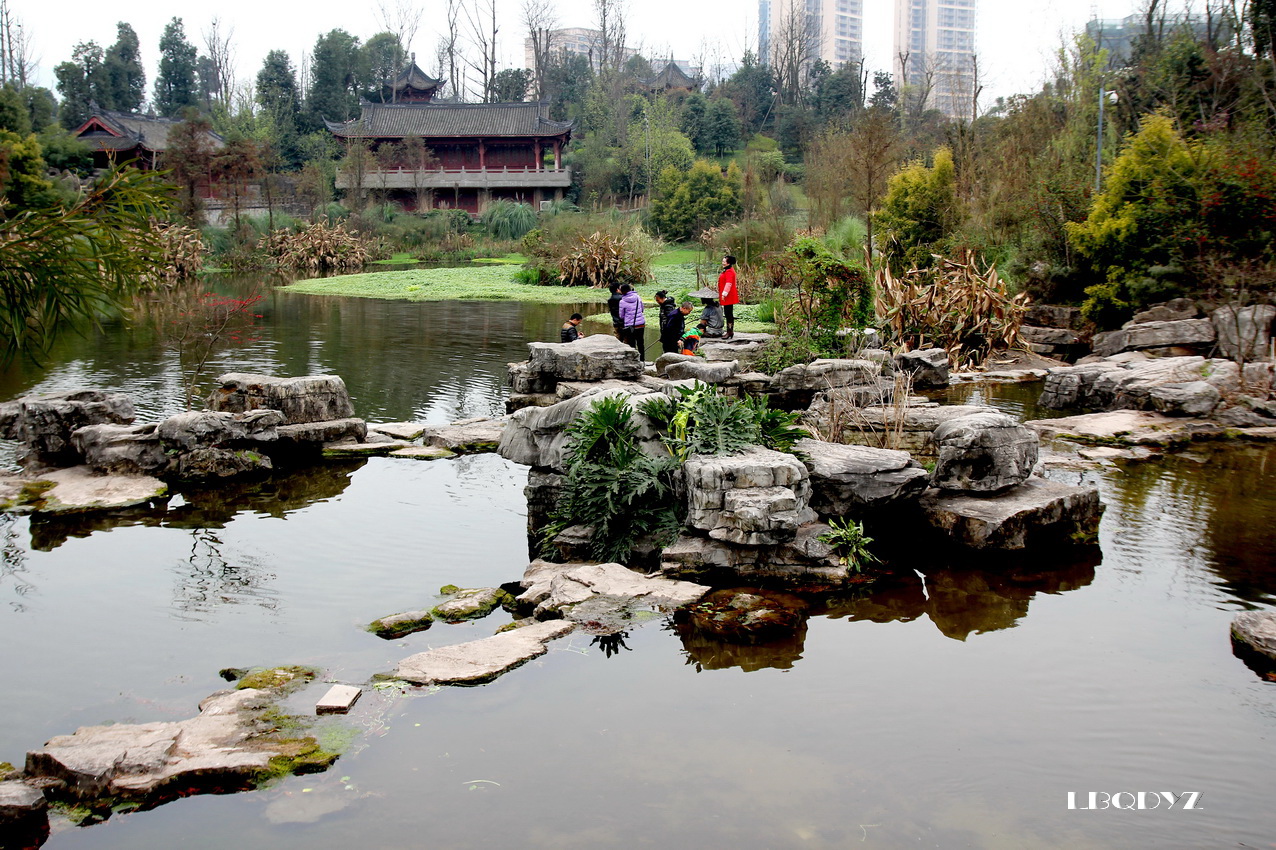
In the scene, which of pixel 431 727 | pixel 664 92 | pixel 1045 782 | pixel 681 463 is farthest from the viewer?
pixel 664 92

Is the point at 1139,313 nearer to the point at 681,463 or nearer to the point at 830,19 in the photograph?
the point at 681,463

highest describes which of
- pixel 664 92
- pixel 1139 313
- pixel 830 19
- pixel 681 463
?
pixel 830 19

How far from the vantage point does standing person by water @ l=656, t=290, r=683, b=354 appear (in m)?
12.1

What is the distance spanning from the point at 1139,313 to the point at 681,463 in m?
10.1

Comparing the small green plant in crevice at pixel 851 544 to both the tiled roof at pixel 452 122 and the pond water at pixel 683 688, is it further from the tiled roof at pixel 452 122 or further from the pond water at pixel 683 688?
the tiled roof at pixel 452 122

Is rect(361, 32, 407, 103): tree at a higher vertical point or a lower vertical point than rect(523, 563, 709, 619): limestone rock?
higher

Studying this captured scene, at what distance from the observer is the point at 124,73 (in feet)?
154

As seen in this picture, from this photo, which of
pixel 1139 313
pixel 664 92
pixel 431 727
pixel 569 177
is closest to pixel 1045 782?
pixel 431 727

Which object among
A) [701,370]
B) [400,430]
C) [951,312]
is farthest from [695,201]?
[400,430]

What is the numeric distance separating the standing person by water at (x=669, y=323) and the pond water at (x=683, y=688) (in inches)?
196

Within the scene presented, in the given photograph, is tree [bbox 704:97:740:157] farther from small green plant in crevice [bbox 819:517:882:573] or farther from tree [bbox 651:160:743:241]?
small green plant in crevice [bbox 819:517:882:573]

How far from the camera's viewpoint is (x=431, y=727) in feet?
13.9

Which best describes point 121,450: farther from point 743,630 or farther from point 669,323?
point 669,323

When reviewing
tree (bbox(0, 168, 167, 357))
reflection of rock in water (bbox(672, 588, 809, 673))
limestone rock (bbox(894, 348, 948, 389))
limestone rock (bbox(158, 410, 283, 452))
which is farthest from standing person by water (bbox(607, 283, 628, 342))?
tree (bbox(0, 168, 167, 357))
